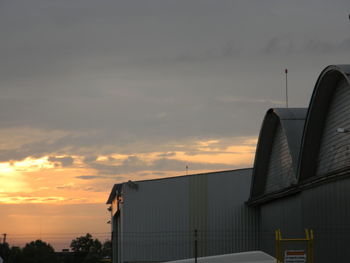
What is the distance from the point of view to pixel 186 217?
2072 inches

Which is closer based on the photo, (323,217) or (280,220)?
(323,217)

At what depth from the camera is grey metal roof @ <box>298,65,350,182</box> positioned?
34156mm

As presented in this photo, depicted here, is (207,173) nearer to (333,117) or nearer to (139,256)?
(139,256)

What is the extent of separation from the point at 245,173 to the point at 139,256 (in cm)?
991

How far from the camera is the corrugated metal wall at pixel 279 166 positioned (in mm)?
43438

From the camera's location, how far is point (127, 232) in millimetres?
52812

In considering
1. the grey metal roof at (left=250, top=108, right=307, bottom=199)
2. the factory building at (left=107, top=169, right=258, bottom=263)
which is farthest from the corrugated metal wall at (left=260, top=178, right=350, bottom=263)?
the factory building at (left=107, top=169, right=258, bottom=263)

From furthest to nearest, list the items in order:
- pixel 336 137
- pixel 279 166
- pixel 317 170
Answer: pixel 279 166 < pixel 317 170 < pixel 336 137

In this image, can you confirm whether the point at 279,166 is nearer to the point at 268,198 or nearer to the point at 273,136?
the point at 273,136

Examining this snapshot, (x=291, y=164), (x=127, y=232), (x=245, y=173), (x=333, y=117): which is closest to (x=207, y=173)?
(x=245, y=173)

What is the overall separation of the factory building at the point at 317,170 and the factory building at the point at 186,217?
469 cm

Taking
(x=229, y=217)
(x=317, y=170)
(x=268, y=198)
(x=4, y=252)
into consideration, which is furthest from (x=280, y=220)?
(x=4, y=252)

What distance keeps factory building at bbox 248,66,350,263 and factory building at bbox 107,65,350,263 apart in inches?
1.9

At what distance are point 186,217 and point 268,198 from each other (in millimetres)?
9343
